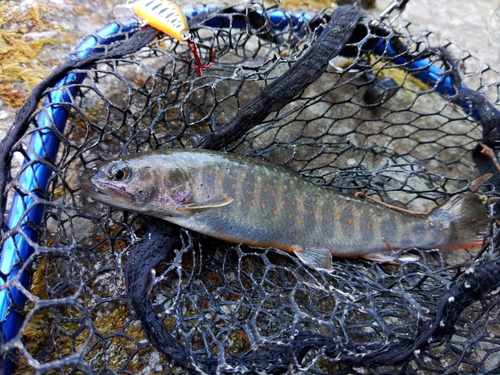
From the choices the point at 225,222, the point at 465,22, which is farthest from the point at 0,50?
the point at 465,22

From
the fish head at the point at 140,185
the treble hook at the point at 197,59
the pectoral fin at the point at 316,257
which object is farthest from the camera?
the treble hook at the point at 197,59

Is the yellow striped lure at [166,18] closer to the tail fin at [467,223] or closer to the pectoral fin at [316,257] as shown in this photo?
the pectoral fin at [316,257]

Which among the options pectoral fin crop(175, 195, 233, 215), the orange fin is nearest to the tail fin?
the orange fin

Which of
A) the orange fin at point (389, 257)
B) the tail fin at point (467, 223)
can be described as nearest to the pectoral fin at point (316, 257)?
the orange fin at point (389, 257)

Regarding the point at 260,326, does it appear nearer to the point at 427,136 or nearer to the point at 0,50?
the point at 427,136

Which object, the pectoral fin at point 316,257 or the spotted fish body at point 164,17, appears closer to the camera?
the pectoral fin at point 316,257

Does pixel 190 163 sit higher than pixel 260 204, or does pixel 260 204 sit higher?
pixel 190 163

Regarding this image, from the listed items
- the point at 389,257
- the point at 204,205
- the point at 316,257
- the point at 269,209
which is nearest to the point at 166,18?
the point at 204,205
